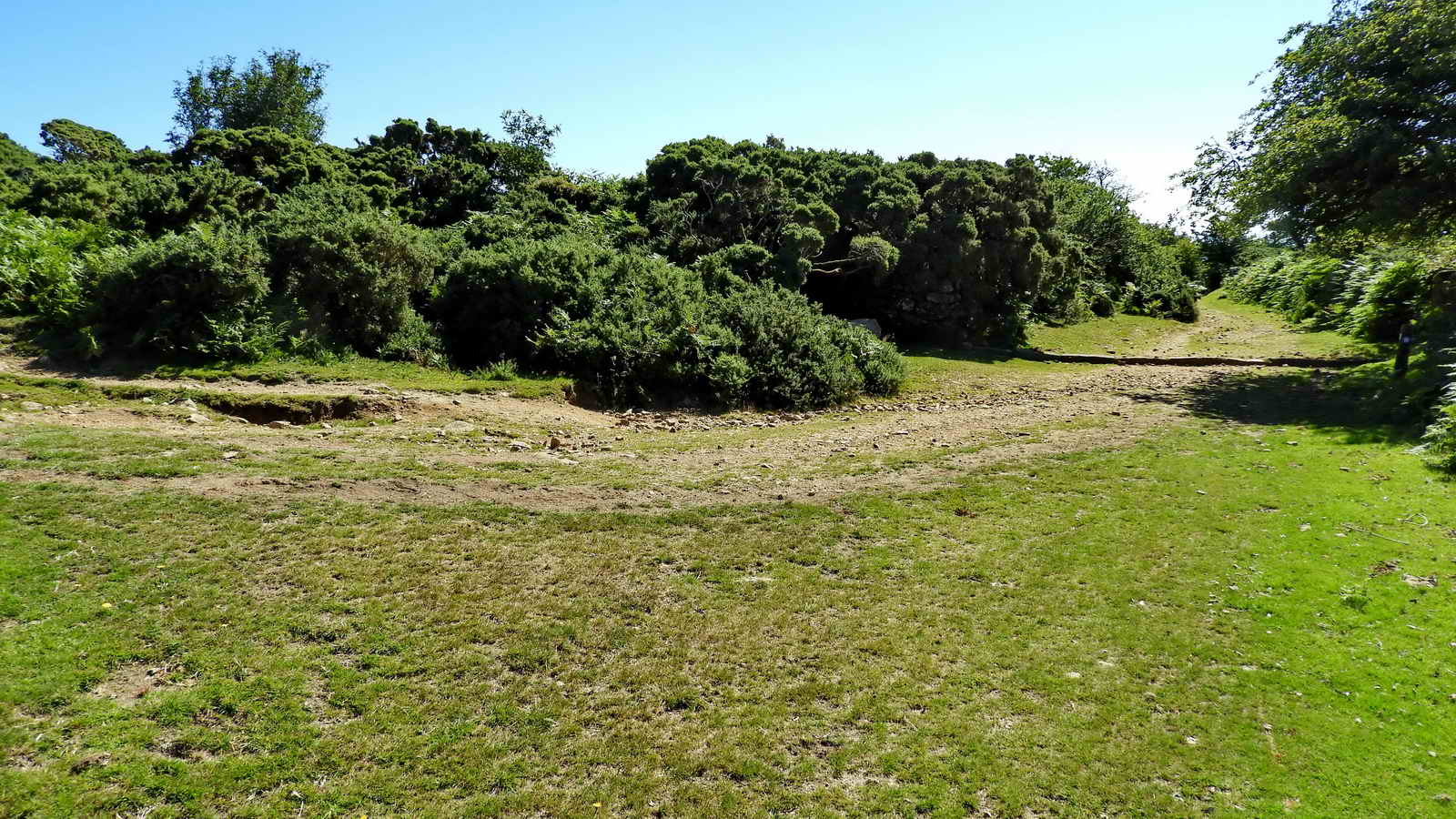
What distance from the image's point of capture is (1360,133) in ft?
50.7

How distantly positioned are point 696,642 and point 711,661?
0.87 ft

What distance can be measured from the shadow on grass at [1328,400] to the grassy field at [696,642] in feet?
12.4

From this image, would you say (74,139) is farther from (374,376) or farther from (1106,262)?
(1106,262)

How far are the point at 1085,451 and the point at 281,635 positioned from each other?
36.3 ft

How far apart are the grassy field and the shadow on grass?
3785 mm

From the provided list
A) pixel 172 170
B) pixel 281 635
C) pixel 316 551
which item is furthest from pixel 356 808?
pixel 172 170

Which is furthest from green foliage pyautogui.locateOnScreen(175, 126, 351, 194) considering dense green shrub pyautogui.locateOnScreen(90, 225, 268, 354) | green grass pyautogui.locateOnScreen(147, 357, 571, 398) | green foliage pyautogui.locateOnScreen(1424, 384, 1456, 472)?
green foliage pyautogui.locateOnScreen(1424, 384, 1456, 472)

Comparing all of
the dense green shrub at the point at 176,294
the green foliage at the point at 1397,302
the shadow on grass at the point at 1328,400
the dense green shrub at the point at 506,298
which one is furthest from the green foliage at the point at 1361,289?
the dense green shrub at the point at 176,294

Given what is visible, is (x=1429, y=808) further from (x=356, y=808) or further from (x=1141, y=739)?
(x=356, y=808)

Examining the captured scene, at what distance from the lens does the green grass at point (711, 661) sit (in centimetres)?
466

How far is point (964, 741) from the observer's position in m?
5.23

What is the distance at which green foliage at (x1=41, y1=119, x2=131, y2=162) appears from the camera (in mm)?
27938

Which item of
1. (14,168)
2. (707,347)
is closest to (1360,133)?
(707,347)

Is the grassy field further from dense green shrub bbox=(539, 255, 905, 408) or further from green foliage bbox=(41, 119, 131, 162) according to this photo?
green foliage bbox=(41, 119, 131, 162)
